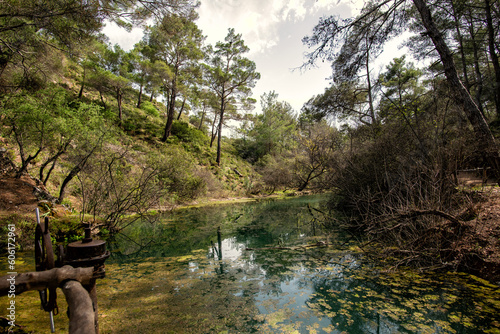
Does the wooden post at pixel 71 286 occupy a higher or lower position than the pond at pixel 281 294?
higher

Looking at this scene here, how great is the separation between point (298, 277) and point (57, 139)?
28.4 ft

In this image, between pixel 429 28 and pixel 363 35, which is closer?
pixel 429 28

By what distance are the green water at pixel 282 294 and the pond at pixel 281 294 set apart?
0.5 inches

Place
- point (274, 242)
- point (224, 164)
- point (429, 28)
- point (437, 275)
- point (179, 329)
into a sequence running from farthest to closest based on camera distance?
point (224, 164) < point (274, 242) < point (429, 28) < point (437, 275) < point (179, 329)

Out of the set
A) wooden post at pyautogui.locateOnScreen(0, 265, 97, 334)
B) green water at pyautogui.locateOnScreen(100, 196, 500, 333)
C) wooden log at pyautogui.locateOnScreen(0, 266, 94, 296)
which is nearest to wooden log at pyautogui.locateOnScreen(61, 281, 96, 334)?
wooden post at pyautogui.locateOnScreen(0, 265, 97, 334)

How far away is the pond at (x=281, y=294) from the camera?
285cm

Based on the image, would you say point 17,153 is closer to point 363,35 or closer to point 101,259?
point 101,259

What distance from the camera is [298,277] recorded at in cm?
438

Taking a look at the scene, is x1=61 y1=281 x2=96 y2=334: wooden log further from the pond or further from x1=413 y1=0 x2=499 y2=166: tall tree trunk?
x1=413 y1=0 x2=499 y2=166: tall tree trunk

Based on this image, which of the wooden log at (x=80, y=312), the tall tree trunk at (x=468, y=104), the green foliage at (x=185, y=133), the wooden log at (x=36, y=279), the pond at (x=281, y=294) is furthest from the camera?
the green foliage at (x=185, y=133)

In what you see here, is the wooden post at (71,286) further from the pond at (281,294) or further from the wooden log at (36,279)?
the pond at (281,294)

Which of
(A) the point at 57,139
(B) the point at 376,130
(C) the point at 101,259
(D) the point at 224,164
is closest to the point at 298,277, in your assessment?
(C) the point at 101,259

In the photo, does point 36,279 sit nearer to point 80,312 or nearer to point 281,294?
point 80,312

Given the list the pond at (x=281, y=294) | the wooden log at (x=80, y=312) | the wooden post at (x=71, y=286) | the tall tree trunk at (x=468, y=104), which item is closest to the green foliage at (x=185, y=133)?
the pond at (x=281, y=294)
